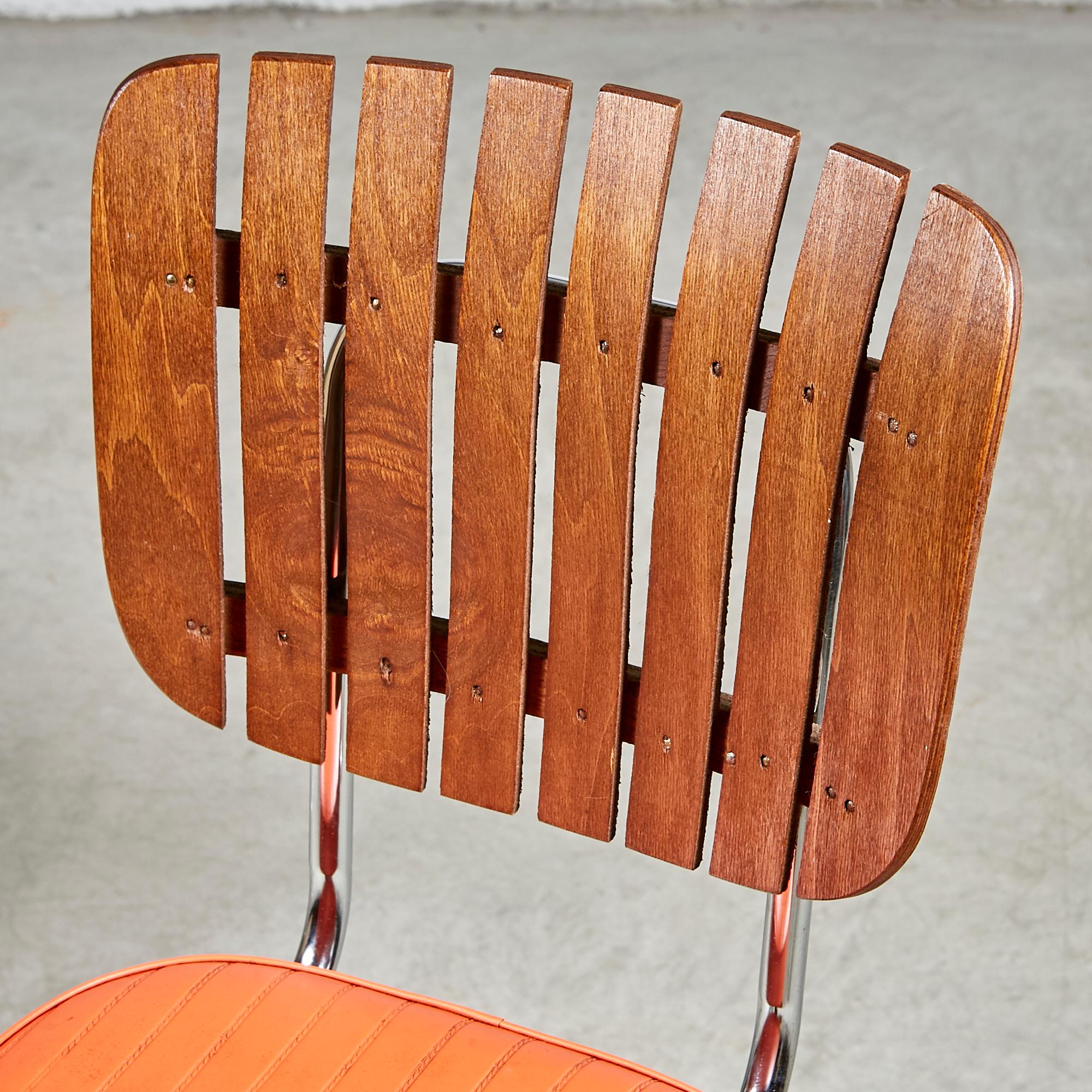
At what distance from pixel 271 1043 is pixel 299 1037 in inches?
0.6

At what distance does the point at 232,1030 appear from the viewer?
912 mm

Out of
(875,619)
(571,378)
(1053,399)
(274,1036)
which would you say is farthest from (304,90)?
(1053,399)

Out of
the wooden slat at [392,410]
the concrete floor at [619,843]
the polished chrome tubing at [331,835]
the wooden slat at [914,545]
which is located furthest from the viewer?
the concrete floor at [619,843]

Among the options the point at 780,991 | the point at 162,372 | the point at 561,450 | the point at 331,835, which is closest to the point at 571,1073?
the point at 780,991

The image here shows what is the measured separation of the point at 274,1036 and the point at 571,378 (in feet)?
1.36

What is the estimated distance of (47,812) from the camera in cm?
181

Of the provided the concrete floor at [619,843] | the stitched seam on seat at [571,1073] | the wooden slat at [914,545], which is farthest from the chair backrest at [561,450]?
the concrete floor at [619,843]

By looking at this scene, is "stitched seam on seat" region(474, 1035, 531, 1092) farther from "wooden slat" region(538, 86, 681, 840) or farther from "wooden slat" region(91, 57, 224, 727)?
"wooden slat" region(91, 57, 224, 727)

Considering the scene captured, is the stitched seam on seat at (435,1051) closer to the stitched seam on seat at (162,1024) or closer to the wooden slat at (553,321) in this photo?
the stitched seam on seat at (162,1024)

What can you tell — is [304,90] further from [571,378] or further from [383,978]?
[383,978]

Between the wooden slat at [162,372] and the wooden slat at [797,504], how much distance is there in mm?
325

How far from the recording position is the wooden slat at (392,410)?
2.79 feet

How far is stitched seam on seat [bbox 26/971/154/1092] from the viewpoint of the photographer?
2.89 ft

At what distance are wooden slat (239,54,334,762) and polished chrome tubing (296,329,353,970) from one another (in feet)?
0.09
